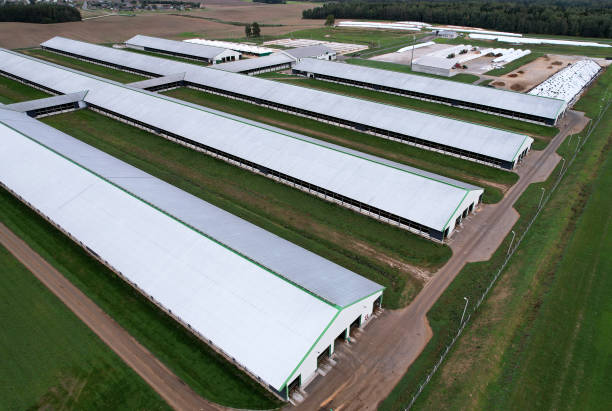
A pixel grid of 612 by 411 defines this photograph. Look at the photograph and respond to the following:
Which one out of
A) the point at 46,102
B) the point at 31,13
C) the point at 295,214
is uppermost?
the point at 31,13

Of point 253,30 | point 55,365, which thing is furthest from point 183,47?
point 55,365

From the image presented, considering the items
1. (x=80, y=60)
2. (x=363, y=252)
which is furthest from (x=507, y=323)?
(x=80, y=60)

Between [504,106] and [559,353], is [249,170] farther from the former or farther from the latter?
[504,106]

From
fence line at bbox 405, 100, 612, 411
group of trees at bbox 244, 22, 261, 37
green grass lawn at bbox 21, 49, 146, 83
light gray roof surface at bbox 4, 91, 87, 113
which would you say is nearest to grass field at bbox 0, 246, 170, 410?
fence line at bbox 405, 100, 612, 411

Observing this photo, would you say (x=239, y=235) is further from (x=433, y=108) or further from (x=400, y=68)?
(x=400, y=68)

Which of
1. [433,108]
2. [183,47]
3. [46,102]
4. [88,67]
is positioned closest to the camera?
[46,102]

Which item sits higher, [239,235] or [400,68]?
[239,235]

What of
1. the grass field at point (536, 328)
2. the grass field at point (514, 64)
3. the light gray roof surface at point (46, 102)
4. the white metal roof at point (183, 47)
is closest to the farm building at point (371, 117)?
the grass field at point (536, 328)

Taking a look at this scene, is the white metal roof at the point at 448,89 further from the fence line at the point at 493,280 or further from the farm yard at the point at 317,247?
the fence line at the point at 493,280
